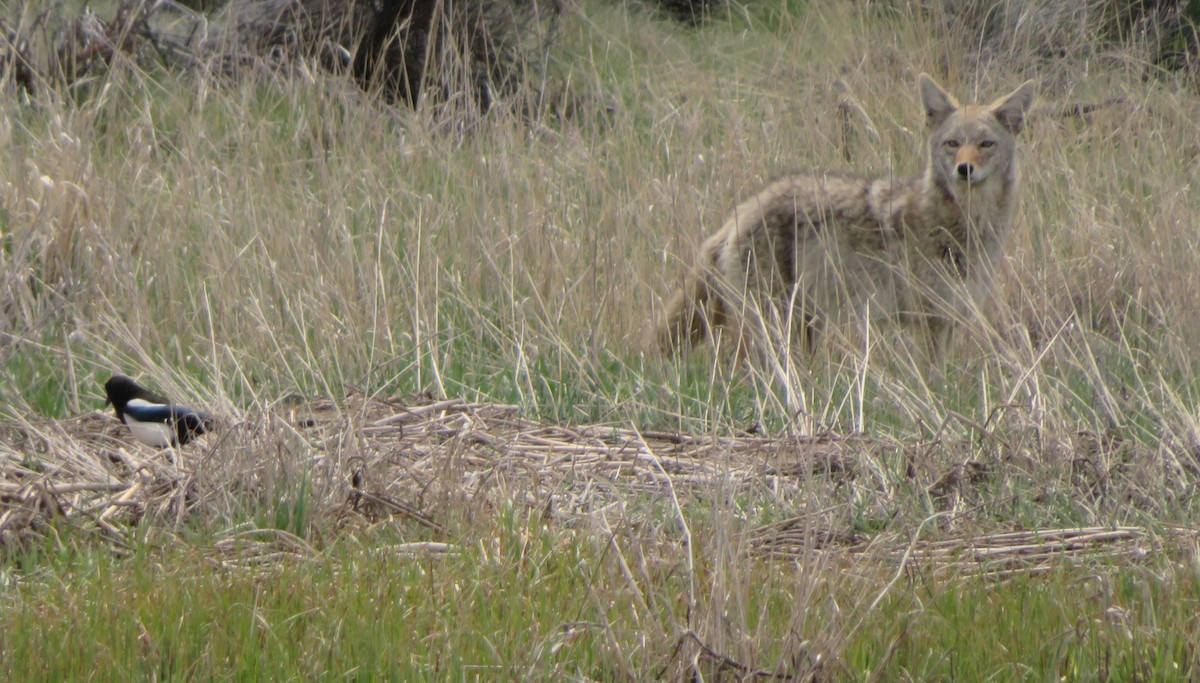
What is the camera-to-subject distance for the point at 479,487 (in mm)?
3865

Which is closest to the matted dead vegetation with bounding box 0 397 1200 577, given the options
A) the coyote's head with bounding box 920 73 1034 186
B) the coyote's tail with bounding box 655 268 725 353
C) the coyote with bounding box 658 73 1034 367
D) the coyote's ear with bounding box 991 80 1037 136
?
the coyote's tail with bounding box 655 268 725 353

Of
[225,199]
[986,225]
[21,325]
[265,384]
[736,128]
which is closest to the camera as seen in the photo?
[265,384]

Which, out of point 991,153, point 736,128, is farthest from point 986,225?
point 736,128

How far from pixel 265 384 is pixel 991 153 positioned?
3575mm

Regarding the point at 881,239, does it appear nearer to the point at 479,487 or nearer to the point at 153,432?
the point at 479,487

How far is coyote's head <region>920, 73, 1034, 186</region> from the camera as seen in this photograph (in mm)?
6770

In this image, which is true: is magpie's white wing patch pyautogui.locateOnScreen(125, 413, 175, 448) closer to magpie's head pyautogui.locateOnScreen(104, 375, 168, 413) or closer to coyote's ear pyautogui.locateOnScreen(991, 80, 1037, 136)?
magpie's head pyautogui.locateOnScreen(104, 375, 168, 413)

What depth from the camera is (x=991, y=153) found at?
683cm

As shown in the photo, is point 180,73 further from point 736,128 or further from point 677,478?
point 677,478

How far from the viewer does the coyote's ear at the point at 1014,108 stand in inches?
272

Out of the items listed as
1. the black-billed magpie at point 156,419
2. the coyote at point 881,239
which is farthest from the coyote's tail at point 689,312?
the black-billed magpie at point 156,419

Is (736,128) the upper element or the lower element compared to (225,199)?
upper

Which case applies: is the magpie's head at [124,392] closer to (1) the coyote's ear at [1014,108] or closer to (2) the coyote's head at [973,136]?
(2) the coyote's head at [973,136]

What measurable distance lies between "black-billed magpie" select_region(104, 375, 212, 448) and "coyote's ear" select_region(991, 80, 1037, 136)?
4.09 metres
